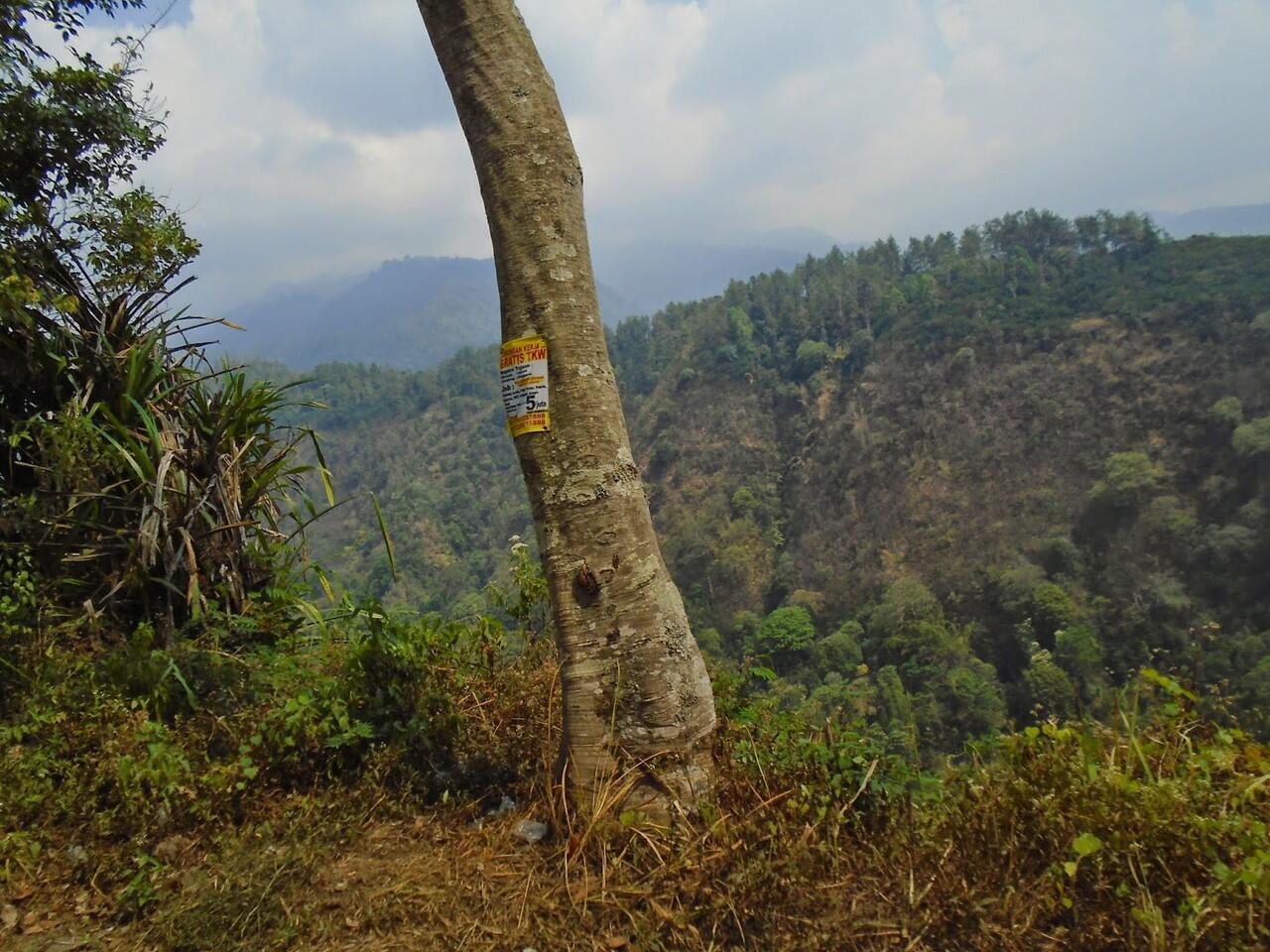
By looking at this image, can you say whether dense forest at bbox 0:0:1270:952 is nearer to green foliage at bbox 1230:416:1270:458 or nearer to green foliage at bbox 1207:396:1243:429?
green foliage at bbox 1230:416:1270:458

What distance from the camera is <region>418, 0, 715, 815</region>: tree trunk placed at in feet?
6.34

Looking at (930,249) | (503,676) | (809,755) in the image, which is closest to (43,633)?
(503,676)

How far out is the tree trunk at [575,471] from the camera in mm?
1934

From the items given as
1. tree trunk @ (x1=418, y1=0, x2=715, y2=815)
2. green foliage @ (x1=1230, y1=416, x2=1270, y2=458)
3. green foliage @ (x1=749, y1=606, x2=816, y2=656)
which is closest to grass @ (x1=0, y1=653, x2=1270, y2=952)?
tree trunk @ (x1=418, y1=0, x2=715, y2=815)

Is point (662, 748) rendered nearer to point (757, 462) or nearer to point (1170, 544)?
point (1170, 544)

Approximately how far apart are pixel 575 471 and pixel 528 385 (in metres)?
0.27

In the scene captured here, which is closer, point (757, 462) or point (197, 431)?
point (197, 431)

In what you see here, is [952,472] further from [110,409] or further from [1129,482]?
[110,409]

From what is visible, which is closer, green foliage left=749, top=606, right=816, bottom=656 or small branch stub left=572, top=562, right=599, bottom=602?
small branch stub left=572, top=562, right=599, bottom=602

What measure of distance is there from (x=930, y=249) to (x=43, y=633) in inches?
3295

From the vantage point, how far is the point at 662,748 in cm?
192

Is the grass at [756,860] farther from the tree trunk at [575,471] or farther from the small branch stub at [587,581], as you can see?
the small branch stub at [587,581]

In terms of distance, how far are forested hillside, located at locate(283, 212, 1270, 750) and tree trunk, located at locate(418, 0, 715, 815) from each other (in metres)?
22.5

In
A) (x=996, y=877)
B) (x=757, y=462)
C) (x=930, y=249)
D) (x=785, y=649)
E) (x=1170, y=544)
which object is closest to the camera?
(x=996, y=877)
